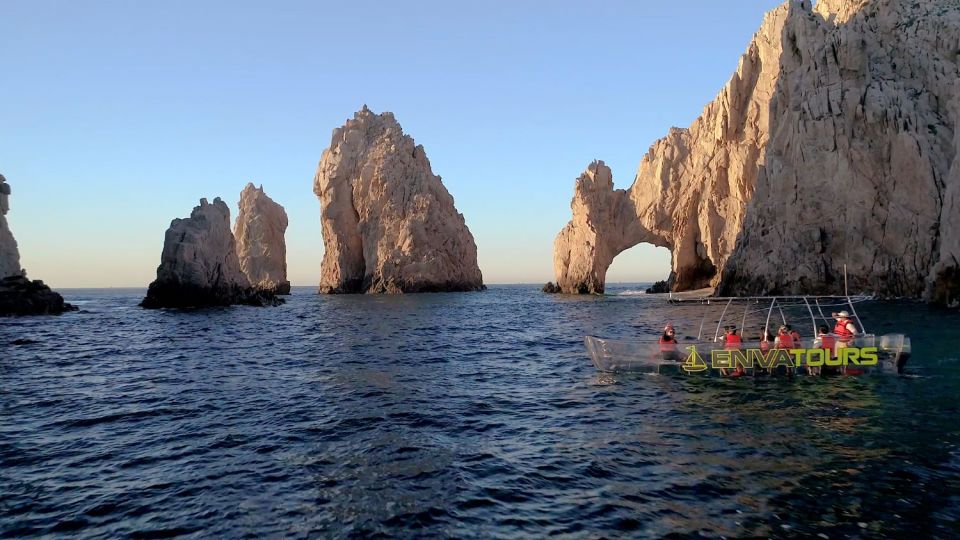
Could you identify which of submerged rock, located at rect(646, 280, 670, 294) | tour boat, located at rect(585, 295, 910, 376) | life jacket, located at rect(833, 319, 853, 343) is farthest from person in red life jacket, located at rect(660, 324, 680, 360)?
submerged rock, located at rect(646, 280, 670, 294)

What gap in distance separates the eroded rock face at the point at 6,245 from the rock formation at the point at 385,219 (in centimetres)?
5332

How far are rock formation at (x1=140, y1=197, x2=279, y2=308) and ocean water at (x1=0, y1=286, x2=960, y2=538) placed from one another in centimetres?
3891

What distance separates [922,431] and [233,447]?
1502cm

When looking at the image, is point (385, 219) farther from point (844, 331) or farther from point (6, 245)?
point (844, 331)

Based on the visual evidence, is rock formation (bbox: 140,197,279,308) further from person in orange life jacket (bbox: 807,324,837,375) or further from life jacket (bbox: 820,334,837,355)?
life jacket (bbox: 820,334,837,355)

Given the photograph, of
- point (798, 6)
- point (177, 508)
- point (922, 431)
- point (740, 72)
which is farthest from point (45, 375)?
point (740, 72)

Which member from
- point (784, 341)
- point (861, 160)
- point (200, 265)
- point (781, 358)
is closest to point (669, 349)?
point (781, 358)

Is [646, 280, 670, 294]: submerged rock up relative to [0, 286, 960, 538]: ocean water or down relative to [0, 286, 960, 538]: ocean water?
up

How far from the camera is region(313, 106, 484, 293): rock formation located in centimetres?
10031

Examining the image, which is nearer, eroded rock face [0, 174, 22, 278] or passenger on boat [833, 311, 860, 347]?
passenger on boat [833, 311, 860, 347]

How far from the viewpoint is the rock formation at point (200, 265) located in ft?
196

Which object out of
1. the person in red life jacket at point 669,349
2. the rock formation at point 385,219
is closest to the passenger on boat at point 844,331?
the person in red life jacket at point 669,349

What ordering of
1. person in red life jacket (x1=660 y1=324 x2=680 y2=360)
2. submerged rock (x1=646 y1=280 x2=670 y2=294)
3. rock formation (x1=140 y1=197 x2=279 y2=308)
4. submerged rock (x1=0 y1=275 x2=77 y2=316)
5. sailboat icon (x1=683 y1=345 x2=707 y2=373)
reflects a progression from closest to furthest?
sailboat icon (x1=683 y1=345 x2=707 y2=373)
person in red life jacket (x1=660 y1=324 x2=680 y2=360)
submerged rock (x1=0 y1=275 x2=77 y2=316)
rock formation (x1=140 y1=197 x2=279 y2=308)
submerged rock (x1=646 y1=280 x2=670 y2=294)

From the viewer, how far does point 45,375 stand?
71.2 feet
